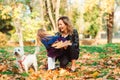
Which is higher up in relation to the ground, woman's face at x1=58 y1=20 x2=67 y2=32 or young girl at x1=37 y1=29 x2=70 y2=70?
woman's face at x1=58 y1=20 x2=67 y2=32

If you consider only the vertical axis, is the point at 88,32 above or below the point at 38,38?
below

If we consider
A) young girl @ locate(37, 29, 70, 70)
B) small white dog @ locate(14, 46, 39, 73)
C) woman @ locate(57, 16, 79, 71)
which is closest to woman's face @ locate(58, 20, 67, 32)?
woman @ locate(57, 16, 79, 71)

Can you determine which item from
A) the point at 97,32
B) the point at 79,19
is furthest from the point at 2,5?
the point at 97,32

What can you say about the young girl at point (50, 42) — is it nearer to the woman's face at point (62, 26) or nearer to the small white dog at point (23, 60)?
the woman's face at point (62, 26)

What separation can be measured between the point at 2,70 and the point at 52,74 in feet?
3.99

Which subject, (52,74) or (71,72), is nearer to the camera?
(52,74)

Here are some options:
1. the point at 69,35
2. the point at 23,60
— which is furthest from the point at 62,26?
the point at 23,60

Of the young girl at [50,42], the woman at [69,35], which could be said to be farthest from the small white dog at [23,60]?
the woman at [69,35]

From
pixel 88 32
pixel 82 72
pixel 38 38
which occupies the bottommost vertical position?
pixel 88 32

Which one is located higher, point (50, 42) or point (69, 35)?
point (69, 35)

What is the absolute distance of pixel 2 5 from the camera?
91.1ft

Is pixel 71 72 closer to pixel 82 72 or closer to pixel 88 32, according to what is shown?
pixel 82 72

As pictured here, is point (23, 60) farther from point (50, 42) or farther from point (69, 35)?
point (69, 35)

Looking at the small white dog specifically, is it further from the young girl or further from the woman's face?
the woman's face
